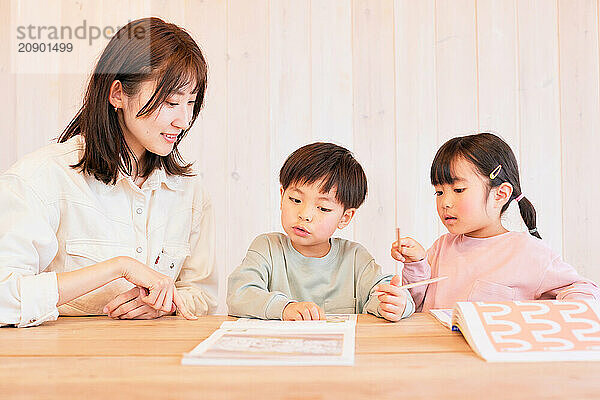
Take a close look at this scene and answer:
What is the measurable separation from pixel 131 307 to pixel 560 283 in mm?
941

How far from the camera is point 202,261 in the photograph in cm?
159

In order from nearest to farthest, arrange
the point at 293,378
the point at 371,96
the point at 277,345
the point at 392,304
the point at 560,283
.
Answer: the point at 293,378, the point at 277,345, the point at 392,304, the point at 560,283, the point at 371,96

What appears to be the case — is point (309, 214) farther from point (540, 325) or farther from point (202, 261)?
point (540, 325)

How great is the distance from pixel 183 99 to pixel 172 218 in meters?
0.29

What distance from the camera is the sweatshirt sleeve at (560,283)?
140cm

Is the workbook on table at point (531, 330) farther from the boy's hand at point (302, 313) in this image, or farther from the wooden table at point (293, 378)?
the boy's hand at point (302, 313)

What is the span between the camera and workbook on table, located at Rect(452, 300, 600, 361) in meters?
0.84

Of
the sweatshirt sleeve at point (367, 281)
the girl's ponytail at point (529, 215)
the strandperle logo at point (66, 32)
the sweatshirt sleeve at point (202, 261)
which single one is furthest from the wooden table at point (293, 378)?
the strandperle logo at point (66, 32)

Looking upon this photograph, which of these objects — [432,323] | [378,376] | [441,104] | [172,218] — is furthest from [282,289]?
[441,104]

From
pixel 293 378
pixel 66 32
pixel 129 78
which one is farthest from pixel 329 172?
pixel 66 32

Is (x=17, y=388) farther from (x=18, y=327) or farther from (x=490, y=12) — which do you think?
(x=490, y=12)

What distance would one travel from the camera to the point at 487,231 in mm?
1621

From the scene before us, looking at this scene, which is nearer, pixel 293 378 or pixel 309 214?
pixel 293 378

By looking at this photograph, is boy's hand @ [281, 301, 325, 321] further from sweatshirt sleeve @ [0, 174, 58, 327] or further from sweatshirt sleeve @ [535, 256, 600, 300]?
sweatshirt sleeve @ [535, 256, 600, 300]
